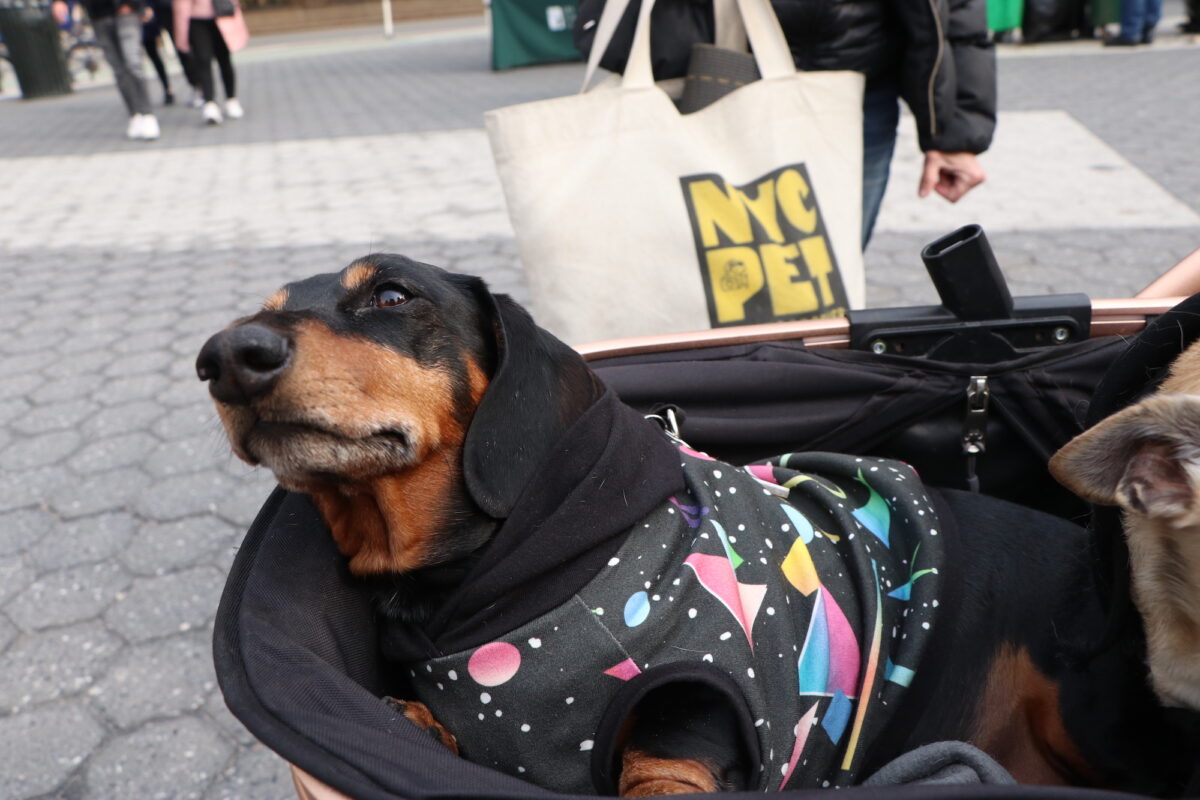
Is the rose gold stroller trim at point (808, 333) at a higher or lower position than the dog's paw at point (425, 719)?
higher

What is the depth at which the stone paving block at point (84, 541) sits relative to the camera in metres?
3.11

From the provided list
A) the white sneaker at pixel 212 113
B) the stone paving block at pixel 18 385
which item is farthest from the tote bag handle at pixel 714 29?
the white sneaker at pixel 212 113

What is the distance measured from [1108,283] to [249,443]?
15.6 ft

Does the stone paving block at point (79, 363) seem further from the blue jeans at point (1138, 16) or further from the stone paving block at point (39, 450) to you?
the blue jeans at point (1138, 16)

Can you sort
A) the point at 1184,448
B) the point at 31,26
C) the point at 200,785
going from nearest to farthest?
1. the point at 1184,448
2. the point at 200,785
3. the point at 31,26

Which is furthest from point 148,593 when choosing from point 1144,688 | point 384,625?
point 1144,688

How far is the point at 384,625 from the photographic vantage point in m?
1.75

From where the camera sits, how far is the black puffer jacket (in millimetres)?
2736

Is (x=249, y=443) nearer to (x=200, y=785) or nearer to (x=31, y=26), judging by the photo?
(x=200, y=785)

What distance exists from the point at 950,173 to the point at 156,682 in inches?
110

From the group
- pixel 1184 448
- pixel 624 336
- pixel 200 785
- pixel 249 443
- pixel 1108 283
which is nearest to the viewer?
pixel 1184 448

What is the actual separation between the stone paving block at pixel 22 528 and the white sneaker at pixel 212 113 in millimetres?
8537

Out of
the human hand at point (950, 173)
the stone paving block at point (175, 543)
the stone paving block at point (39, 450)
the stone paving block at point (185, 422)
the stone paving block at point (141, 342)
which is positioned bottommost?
the stone paving block at point (175, 543)

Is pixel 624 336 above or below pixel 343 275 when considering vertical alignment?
below
